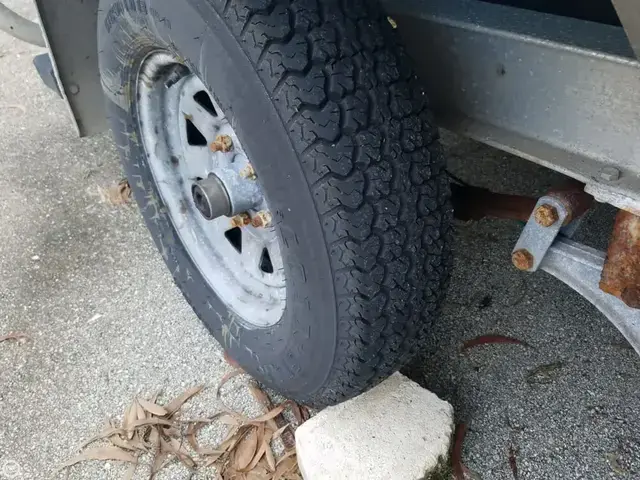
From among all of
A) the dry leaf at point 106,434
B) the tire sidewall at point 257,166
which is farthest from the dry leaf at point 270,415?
the dry leaf at point 106,434

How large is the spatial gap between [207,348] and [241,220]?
0.57m

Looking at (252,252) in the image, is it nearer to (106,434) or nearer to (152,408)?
(152,408)

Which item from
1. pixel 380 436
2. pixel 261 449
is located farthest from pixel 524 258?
pixel 261 449

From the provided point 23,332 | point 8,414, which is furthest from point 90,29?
point 8,414

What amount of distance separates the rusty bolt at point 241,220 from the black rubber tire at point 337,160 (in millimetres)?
404

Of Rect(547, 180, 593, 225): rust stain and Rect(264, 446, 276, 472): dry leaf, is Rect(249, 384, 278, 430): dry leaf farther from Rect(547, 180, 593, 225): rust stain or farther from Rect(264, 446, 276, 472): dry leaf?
Rect(547, 180, 593, 225): rust stain

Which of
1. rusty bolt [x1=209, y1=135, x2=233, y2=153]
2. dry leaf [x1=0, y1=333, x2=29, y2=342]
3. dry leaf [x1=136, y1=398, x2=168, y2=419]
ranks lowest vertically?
dry leaf [x1=0, y1=333, x2=29, y2=342]

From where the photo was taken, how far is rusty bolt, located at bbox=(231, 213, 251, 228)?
2.00 meters

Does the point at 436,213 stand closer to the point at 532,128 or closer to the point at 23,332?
the point at 532,128

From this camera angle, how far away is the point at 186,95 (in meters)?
2.09

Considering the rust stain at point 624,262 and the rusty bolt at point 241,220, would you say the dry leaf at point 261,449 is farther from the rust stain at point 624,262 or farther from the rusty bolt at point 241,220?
the rust stain at point 624,262

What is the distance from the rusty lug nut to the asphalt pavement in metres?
0.75

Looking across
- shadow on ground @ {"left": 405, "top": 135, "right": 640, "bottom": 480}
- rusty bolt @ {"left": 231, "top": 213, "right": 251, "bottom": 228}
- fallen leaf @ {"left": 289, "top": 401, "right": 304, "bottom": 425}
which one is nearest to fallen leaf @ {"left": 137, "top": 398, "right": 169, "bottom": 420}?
fallen leaf @ {"left": 289, "top": 401, "right": 304, "bottom": 425}

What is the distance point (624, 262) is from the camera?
1.35 meters
